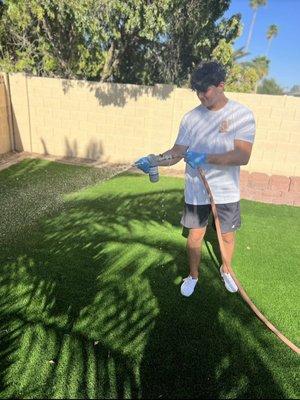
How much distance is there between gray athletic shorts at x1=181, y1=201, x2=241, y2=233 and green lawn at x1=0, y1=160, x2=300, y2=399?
722 mm

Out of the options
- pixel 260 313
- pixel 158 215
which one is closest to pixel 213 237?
pixel 158 215

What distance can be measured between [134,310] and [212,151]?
149 centimetres

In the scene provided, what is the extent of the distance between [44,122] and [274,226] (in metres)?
6.19

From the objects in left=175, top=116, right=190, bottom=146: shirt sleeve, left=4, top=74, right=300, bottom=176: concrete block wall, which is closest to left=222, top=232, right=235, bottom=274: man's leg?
left=175, top=116, right=190, bottom=146: shirt sleeve

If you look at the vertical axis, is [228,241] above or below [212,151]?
below

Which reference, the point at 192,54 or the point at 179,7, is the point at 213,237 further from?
the point at 192,54

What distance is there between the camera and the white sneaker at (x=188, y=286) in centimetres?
343

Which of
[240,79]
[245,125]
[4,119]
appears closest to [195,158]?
[245,125]

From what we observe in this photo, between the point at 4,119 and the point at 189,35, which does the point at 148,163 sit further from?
the point at 189,35

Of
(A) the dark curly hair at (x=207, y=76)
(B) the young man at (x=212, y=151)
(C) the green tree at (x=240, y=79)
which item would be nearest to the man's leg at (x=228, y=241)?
(B) the young man at (x=212, y=151)

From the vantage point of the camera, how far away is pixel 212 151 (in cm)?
295

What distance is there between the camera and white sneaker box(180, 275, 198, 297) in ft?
11.3

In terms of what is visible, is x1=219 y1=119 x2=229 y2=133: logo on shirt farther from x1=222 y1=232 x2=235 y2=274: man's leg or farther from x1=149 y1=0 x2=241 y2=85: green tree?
x1=149 y1=0 x2=241 y2=85: green tree

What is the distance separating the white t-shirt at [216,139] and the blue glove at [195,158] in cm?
13
